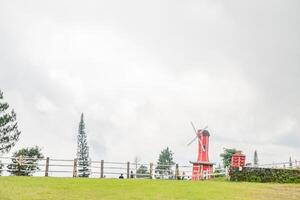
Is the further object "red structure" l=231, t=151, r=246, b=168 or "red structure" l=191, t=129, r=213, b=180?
"red structure" l=191, t=129, r=213, b=180

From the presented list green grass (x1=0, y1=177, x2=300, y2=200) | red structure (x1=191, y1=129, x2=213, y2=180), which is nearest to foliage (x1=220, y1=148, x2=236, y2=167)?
red structure (x1=191, y1=129, x2=213, y2=180)

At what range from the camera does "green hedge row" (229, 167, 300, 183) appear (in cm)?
4816

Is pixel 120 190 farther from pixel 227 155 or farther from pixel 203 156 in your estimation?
pixel 227 155

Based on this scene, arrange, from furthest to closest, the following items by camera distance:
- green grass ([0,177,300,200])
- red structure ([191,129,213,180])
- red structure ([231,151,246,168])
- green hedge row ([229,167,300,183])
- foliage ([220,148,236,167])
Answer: foliage ([220,148,236,167]), red structure ([191,129,213,180]), red structure ([231,151,246,168]), green hedge row ([229,167,300,183]), green grass ([0,177,300,200])

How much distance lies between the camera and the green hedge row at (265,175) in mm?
48156

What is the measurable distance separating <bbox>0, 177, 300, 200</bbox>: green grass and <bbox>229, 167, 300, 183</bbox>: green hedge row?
8213 millimetres

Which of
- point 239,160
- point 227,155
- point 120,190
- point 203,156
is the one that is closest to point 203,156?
point 203,156

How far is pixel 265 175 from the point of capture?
162ft

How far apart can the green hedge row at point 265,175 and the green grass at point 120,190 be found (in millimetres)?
8213

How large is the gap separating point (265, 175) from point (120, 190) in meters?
19.1

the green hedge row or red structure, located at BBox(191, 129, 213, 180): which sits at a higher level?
red structure, located at BBox(191, 129, 213, 180)

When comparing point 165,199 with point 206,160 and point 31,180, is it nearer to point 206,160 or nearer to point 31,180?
point 31,180

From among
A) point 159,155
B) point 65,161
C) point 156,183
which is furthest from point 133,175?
point 159,155

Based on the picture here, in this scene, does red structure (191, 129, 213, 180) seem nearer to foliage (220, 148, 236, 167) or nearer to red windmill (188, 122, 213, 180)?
red windmill (188, 122, 213, 180)
